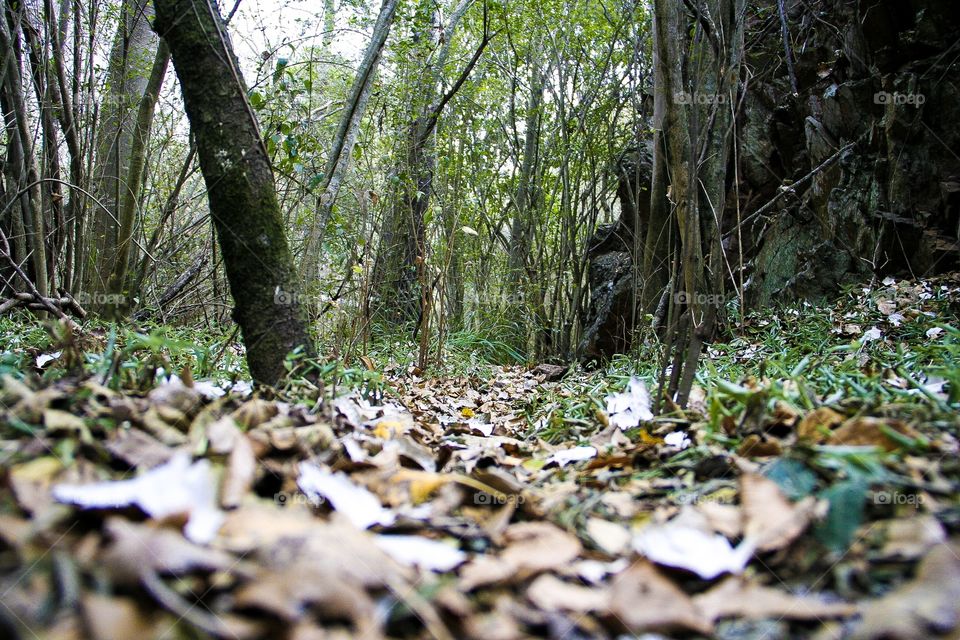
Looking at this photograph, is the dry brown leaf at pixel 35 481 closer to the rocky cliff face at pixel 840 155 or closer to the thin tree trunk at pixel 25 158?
the rocky cliff face at pixel 840 155

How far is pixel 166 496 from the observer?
754 millimetres

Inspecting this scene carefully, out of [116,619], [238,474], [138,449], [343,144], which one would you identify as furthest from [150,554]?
[343,144]

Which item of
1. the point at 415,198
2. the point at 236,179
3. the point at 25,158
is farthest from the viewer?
the point at 415,198

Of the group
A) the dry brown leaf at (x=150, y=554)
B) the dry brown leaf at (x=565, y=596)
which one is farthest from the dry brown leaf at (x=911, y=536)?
the dry brown leaf at (x=150, y=554)

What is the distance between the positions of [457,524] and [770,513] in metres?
0.47

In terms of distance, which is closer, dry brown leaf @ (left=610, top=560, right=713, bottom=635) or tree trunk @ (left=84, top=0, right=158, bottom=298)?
dry brown leaf @ (left=610, top=560, right=713, bottom=635)

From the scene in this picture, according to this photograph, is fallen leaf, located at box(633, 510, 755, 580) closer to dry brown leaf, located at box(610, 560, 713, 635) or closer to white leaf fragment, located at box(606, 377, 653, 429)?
dry brown leaf, located at box(610, 560, 713, 635)

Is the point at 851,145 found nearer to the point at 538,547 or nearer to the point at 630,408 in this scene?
the point at 630,408

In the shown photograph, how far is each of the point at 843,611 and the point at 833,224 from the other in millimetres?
4550

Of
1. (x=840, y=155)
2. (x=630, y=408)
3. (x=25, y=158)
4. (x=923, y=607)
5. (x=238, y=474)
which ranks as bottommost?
(x=630, y=408)

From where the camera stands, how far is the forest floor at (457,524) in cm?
62

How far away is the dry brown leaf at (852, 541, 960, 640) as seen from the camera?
23.6 inches

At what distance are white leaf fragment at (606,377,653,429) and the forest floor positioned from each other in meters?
0.23

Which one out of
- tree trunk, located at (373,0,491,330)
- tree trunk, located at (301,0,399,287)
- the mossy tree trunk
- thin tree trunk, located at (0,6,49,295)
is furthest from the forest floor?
tree trunk, located at (373,0,491,330)
